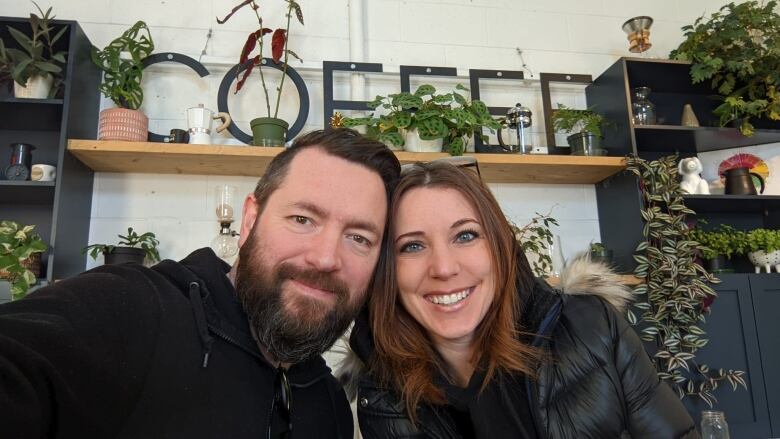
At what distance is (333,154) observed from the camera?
1230 millimetres

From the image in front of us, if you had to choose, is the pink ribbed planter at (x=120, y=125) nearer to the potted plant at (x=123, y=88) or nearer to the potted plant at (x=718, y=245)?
the potted plant at (x=123, y=88)

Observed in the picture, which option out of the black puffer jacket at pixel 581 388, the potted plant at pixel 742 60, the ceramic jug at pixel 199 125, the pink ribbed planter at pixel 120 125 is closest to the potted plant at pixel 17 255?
the pink ribbed planter at pixel 120 125

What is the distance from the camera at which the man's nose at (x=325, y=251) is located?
42.2 inches

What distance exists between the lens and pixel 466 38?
2.88 meters

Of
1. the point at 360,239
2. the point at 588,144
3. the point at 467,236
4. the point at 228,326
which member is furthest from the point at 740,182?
the point at 228,326

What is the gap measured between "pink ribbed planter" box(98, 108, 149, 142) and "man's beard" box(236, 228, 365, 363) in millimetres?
1434

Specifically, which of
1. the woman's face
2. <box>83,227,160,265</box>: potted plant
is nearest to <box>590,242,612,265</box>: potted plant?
the woman's face

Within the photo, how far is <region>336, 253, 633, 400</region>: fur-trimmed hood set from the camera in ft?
4.19

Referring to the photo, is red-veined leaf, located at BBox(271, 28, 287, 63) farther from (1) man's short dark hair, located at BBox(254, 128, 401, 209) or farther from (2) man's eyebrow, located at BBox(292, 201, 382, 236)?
(2) man's eyebrow, located at BBox(292, 201, 382, 236)

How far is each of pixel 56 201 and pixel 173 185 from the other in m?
0.52

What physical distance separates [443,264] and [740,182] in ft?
7.23

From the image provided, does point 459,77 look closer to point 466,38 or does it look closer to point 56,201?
point 466,38

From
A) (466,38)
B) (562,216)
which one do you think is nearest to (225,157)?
(466,38)

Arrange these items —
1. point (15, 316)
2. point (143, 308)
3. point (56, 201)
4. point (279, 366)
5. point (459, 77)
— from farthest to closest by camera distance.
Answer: point (459, 77)
point (56, 201)
point (279, 366)
point (143, 308)
point (15, 316)
